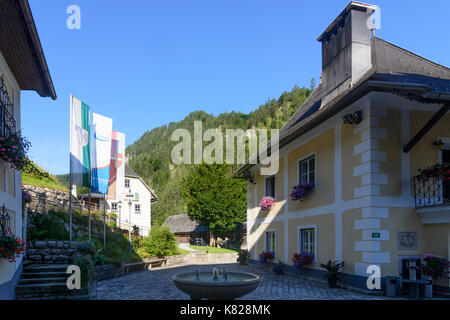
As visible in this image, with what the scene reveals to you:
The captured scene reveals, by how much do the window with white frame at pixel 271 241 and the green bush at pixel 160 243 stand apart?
5.57m

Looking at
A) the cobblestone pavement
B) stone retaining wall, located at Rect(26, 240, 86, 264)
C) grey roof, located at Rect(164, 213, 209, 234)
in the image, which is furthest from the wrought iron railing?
grey roof, located at Rect(164, 213, 209, 234)

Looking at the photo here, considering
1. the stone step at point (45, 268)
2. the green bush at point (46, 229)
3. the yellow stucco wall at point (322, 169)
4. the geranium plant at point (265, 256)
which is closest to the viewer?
the stone step at point (45, 268)

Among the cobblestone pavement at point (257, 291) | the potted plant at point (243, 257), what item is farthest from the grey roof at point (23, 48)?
the potted plant at point (243, 257)

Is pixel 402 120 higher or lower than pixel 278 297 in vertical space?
higher

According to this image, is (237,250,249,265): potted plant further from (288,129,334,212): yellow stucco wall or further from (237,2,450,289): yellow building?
(237,2,450,289): yellow building

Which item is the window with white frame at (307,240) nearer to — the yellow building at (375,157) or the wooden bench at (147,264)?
the yellow building at (375,157)

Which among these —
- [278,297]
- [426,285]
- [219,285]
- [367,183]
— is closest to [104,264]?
[278,297]

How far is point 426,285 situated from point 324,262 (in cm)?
321

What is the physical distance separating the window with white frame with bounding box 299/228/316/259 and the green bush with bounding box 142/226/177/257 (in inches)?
326

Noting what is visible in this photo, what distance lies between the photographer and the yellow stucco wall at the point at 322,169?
11.2 meters

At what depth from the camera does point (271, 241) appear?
1605 centimetres

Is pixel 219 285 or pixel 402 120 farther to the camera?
pixel 402 120

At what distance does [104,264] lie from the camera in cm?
1261
